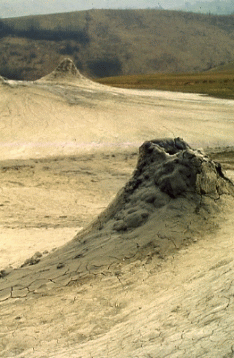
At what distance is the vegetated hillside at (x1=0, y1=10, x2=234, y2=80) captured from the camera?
5675cm

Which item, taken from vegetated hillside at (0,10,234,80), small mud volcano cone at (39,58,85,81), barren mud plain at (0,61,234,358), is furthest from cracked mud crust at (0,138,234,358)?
vegetated hillside at (0,10,234,80)

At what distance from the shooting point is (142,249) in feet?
14.1

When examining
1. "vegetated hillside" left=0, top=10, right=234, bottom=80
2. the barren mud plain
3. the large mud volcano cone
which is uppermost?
"vegetated hillside" left=0, top=10, right=234, bottom=80

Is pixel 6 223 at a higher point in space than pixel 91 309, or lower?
lower

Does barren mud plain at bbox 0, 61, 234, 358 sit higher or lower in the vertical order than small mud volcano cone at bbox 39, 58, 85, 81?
lower

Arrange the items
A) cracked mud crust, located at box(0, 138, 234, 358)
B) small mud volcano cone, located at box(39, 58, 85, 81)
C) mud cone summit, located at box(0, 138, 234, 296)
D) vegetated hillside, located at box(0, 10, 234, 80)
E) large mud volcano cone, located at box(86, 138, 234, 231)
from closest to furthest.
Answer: cracked mud crust, located at box(0, 138, 234, 358), mud cone summit, located at box(0, 138, 234, 296), large mud volcano cone, located at box(86, 138, 234, 231), small mud volcano cone, located at box(39, 58, 85, 81), vegetated hillside, located at box(0, 10, 234, 80)

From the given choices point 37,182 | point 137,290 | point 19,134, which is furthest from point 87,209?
point 19,134

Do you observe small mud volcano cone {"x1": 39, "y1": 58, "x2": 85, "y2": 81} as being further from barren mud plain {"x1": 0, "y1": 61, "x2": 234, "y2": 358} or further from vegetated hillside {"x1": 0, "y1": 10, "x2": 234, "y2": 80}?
vegetated hillside {"x1": 0, "y1": 10, "x2": 234, "y2": 80}

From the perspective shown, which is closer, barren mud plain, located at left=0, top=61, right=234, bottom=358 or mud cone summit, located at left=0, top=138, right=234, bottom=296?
barren mud plain, located at left=0, top=61, right=234, bottom=358

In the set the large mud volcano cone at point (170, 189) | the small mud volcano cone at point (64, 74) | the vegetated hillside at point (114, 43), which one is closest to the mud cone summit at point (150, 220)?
the large mud volcano cone at point (170, 189)

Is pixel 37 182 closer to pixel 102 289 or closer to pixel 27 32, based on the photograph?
pixel 102 289

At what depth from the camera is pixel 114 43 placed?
200ft

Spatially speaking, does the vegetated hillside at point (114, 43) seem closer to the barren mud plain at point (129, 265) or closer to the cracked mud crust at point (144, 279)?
the barren mud plain at point (129, 265)

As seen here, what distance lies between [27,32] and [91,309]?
63.0 metres
